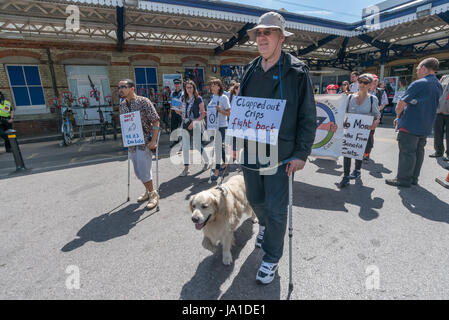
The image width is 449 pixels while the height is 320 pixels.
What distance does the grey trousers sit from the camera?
441cm

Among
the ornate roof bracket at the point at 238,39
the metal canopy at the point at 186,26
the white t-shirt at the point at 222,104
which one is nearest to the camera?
the white t-shirt at the point at 222,104

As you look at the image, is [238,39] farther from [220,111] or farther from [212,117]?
[220,111]

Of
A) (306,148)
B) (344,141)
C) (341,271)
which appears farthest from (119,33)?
(341,271)

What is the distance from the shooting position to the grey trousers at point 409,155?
441 centimetres

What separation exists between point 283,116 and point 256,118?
0.90 feet

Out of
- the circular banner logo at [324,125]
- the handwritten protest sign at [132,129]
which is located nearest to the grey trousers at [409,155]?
the circular banner logo at [324,125]

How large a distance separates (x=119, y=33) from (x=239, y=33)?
6.36m

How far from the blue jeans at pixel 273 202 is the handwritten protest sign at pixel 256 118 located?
0.33 meters

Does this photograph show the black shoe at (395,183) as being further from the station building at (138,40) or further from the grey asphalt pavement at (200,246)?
the station building at (138,40)

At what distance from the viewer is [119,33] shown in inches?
454

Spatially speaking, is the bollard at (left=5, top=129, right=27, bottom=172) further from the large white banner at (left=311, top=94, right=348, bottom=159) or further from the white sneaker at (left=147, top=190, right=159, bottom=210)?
the large white banner at (left=311, top=94, right=348, bottom=159)

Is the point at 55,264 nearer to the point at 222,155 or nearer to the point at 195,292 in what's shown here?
the point at 195,292

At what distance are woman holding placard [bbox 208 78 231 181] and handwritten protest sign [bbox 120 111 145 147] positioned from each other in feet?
5.86
